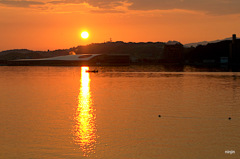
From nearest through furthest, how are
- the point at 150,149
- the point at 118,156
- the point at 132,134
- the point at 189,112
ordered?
1. the point at 118,156
2. the point at 150,149
3. the point at 132,134
4. the point at 189,112

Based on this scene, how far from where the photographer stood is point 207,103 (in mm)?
46750

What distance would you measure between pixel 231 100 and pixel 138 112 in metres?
17.8

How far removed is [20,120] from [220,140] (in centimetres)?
1930

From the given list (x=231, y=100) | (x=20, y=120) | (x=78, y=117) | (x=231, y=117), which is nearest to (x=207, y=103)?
(x=231, y=100)

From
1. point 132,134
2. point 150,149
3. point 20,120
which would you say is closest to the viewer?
point 150,149

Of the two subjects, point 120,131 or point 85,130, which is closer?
point 120,131

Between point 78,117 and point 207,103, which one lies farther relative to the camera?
point 207,103

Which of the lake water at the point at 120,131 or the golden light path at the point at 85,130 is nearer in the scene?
the lake water at the point at 120,131

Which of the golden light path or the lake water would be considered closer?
the lake water

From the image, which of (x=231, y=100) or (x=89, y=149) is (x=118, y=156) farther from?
(x=231, y=100)

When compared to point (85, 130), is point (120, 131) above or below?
below

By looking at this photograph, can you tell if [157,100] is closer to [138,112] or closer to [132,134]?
[138,112]

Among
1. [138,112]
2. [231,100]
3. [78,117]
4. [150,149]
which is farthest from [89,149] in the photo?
[231,100]

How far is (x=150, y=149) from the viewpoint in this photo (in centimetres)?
2353
